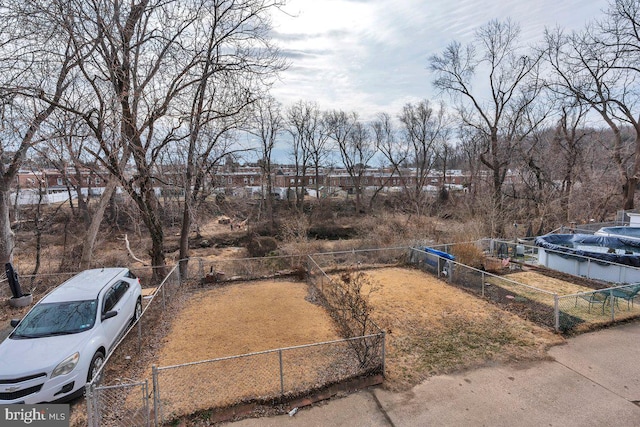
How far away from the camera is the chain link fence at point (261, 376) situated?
5.52m

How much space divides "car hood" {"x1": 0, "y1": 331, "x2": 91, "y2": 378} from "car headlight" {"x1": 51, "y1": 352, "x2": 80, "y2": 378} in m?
0.06

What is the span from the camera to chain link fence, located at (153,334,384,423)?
217 inches

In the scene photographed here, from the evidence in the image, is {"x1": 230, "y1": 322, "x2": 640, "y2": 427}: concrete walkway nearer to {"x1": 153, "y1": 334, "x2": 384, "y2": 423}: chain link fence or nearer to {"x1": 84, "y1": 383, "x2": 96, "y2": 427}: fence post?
{"x1": 153, "y1": 334, "x2": 384, "y2": 423}: chain link fence

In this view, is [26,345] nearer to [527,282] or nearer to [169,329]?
[169,329]

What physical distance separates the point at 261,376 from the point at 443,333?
5.01 m

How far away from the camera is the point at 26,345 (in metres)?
5.77

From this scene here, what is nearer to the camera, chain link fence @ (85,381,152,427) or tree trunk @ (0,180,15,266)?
chain link fence @ (85,381,152,427)

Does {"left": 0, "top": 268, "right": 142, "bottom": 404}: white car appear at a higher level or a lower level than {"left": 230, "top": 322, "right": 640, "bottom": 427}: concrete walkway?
higher

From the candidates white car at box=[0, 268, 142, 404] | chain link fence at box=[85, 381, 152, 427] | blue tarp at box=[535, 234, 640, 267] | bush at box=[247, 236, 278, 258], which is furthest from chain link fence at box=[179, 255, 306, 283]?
blue tarp at box=[535, 234, 640, 267]

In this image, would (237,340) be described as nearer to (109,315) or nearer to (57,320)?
(109,315)

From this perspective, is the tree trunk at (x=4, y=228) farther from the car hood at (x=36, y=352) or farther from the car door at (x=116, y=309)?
the car hood at (x=36, y=352)

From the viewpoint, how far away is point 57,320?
642 cm

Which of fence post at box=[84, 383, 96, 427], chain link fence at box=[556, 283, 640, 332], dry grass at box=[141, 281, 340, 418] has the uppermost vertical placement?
fence post at box=[84, 383, 96, 427]

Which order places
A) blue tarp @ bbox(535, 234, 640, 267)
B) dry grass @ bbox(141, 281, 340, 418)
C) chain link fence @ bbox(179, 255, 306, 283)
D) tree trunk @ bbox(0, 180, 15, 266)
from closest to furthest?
dry grass @ bbox(141, 281, 340, 418), tree trunk @ bbox(0, 180, 15, 266), blue tarp @ bbox(535, 234, 640, 267), chain link fence @ bbox(179, 255, 306, 283)
